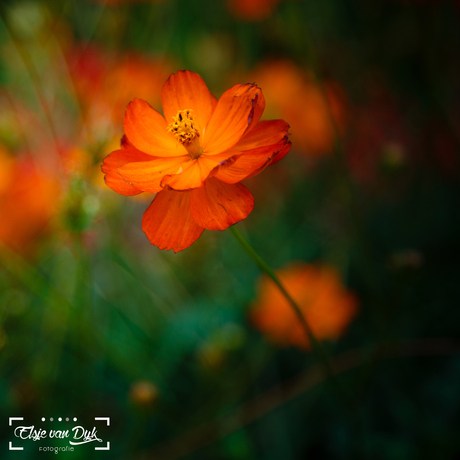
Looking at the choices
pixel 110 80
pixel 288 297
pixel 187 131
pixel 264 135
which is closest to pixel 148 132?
pixel 187 131

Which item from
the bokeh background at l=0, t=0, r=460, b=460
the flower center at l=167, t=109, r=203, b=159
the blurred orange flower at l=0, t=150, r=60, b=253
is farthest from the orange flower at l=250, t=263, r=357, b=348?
the blurred orange flower at l=0, t=150, r=60, b=253

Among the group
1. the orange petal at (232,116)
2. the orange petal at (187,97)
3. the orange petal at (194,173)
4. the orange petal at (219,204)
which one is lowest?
the orange petal at (219,204)

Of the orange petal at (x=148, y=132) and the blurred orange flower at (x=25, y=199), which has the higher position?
the blurred orange flower at (x=25, y=199)

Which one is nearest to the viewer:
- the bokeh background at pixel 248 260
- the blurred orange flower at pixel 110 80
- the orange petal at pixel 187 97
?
the orange petal at pixel 187 97

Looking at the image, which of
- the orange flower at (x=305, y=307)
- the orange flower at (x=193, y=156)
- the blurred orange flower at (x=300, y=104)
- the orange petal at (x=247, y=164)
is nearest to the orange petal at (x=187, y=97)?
the orange flower at (x=193, y=156)

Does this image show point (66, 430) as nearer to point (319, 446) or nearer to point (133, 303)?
point (133, 303)

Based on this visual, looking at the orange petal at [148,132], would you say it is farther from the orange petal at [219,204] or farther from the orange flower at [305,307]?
the orange flower at [305,307]
